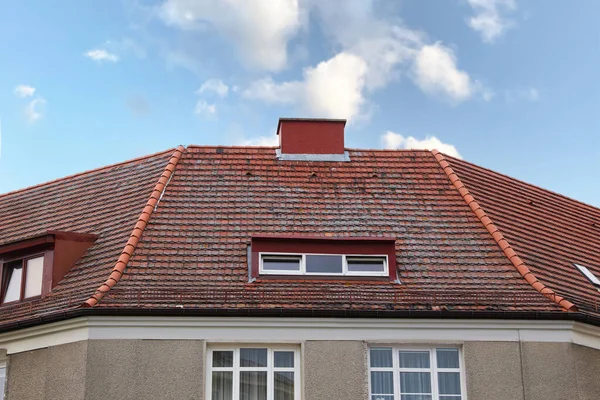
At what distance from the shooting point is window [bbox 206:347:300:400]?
1811 centimetres

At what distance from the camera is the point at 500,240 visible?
2089 centimetres

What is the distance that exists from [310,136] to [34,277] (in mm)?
8004

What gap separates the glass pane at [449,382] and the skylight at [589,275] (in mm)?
4508

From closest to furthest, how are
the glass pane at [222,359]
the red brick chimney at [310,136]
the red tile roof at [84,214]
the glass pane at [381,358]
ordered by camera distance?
the glass pane at [222,359]
the glass pane at [381,358]
the red tile roof at [84,214]
the red brick chimney at [310,136]

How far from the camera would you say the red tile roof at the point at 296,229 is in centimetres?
1861

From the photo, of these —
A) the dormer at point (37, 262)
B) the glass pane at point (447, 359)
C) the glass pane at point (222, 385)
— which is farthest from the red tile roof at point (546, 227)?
the dormer at point (37, 262)

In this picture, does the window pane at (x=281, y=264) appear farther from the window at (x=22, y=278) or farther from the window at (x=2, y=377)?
the window at (x=2, y=377)

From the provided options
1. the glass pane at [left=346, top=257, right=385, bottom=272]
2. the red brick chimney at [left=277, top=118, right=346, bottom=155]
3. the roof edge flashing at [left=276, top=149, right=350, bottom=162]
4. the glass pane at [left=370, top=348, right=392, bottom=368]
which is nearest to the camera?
the glass pane at [left=370, top=348, right=392, bottom=368]

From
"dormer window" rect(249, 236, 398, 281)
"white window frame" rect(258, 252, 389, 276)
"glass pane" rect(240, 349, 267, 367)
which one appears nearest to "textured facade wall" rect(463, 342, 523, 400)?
"dormer window" rect(249, 236, 398, 281)

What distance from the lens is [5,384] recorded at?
61.5ft

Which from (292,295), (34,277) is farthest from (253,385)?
(34,277)

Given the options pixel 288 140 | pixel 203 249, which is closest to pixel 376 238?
pixel 203 249

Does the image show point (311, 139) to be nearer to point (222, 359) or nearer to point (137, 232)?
point (137, 232)

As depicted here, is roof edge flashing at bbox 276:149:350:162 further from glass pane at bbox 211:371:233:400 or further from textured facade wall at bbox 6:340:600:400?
glass pane at bbox 211:371:233:400
